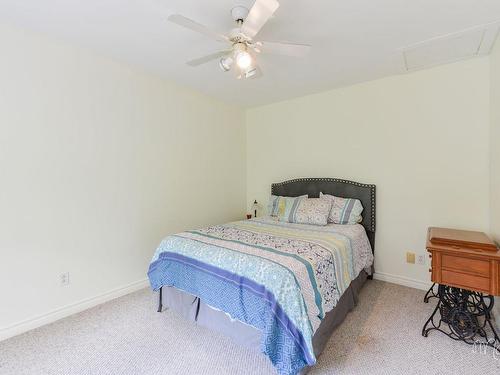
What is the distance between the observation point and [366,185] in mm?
3082

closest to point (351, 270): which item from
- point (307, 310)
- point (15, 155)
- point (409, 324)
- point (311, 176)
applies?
point (409, 324)

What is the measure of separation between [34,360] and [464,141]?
4072mm

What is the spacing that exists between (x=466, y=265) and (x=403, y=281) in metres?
1.14

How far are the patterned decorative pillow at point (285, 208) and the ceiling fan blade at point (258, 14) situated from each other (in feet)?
6.71

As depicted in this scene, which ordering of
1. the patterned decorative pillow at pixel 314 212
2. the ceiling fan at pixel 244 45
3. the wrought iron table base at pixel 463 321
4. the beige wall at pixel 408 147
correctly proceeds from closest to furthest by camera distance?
the ceiling fan at pixel 244 45 < the wrought iron table base at pixel 463 321 < the beige wall at pixel 408 147 < the patterned decorative pillow at pixel 314 212

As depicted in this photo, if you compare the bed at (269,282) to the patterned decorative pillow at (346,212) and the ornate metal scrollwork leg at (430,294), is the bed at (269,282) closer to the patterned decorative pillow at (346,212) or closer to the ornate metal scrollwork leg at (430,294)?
the patterned decorative pillow at (346,212)

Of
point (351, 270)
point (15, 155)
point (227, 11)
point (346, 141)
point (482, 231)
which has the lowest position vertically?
point (351, 270)

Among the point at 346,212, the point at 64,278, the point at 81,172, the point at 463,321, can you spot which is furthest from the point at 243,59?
the point at 463,321

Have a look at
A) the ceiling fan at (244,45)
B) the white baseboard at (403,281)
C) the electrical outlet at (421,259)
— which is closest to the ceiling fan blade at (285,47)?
the ceiling fan at (244,45)

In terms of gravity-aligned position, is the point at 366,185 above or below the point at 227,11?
below

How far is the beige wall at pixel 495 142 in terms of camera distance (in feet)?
6.95

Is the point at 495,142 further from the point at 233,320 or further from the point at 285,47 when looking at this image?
the point at 233,320

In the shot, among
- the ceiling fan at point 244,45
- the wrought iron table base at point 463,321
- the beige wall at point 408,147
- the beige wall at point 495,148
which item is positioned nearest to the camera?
the ceiling fan at point 244,45

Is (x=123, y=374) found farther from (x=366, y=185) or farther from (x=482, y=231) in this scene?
(x=482, y=231)
